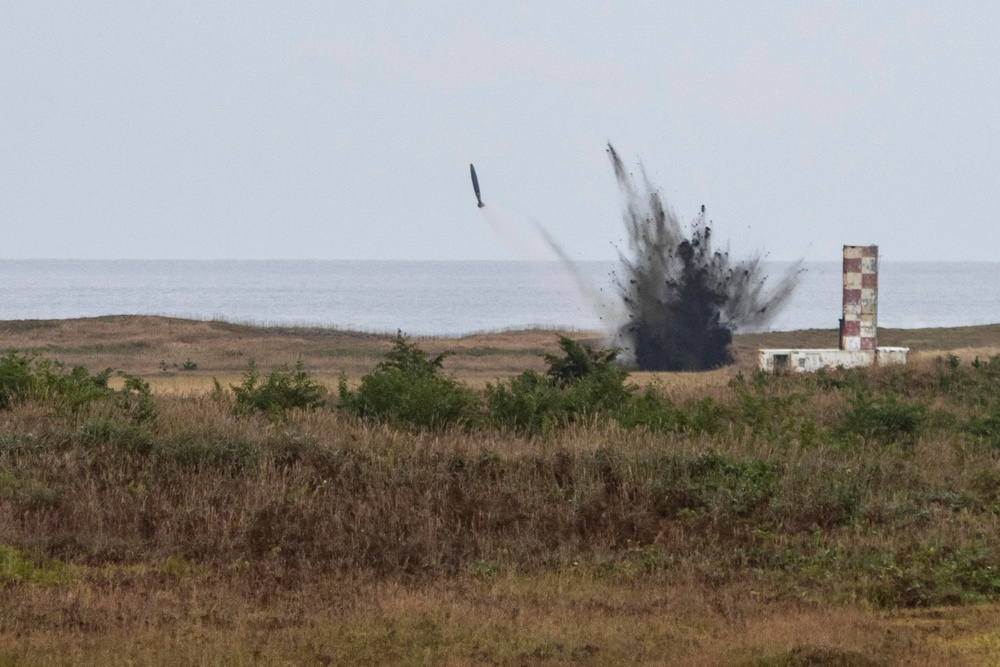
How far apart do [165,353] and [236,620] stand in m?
38.1

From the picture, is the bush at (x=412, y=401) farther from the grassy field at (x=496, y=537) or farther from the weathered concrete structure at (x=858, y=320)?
the weathered concrete structure at (x=858, y=320)

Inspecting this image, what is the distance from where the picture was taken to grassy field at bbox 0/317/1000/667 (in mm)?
10836

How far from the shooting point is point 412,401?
20.8 meters

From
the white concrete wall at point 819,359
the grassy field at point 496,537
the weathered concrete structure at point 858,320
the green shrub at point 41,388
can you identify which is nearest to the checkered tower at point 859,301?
the weathered concrete structure at point 858,320

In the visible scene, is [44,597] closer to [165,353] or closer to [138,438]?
[138,438]

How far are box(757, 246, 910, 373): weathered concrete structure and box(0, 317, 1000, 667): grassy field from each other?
564 inches

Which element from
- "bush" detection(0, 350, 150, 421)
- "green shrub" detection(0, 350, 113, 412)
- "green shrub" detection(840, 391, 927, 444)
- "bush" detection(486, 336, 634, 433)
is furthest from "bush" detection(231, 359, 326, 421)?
"green shrub" detection(840, 391, 927, 444)

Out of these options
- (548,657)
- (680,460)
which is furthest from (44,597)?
(680,460)

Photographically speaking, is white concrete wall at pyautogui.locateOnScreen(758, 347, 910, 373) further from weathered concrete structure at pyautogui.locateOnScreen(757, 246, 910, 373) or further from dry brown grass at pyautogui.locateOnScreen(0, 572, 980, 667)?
dry brown grass at pyautogui.locateOnScreen(0, 572, 980, 667)

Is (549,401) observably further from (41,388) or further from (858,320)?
(858,320)

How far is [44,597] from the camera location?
1202 cm

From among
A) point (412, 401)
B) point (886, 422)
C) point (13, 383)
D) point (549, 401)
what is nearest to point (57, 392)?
point (13, 383)

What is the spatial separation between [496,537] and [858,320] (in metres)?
25.9

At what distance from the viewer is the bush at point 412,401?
813 inches
